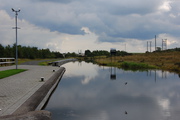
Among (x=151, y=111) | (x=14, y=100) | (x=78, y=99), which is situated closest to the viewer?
(x=14, y=100)

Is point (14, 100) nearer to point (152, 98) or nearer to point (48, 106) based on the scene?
point (48, 106)

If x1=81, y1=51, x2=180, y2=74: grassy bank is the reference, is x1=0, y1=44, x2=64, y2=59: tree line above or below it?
above

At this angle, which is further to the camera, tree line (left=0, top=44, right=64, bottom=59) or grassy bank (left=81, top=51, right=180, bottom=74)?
tree line (left=0, top=44, right=64, bottom=59)

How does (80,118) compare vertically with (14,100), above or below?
below

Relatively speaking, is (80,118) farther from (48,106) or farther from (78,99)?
(78,99)

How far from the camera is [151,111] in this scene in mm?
11234

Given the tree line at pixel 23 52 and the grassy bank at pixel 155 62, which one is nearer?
the grassy bank at pixel 155 62

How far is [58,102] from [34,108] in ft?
13.4

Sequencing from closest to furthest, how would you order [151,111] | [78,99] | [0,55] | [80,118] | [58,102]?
[80,118]
[151,111]
[58,102]
[78,99]
[0,55]

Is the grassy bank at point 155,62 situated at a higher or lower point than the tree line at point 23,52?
lower

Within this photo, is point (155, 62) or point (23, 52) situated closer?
point (155, 62)

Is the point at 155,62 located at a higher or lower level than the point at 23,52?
lower

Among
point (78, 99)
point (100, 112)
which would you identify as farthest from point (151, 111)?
point (78, 99)

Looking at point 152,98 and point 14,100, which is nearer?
point 14,100
